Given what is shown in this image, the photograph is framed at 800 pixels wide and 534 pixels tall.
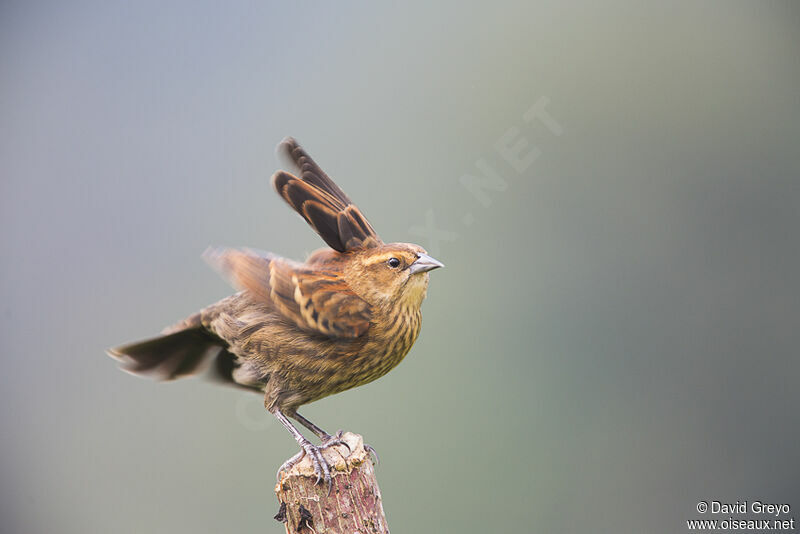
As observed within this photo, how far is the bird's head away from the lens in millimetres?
3205

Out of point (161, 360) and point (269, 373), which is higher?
point (161, 360)

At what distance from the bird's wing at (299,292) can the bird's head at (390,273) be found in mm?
58

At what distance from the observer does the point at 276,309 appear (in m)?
3.29

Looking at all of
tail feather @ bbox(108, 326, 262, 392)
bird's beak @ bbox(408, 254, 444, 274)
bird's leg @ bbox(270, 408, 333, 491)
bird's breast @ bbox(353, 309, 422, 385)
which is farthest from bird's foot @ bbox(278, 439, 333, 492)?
bird's beak @ bbox(408, 254, 444, 274)

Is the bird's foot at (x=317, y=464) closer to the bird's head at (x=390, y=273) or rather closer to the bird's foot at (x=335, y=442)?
the bird's foot at (x=335, y=442)

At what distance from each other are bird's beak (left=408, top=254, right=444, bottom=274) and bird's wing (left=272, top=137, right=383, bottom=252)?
30 cm

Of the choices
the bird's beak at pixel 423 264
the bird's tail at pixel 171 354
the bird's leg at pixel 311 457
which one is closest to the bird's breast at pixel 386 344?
the bird's beak at pixel 423 264

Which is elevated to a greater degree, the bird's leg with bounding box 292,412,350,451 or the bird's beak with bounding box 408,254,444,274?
the bird's beak with bounding box 408,254,444,274

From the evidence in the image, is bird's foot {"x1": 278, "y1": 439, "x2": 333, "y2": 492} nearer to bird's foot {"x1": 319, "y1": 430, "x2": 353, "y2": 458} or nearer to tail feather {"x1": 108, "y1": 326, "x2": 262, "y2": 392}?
bird's foot {"x1": 319, "y1": 430, "x2": 353, "y2": 458}

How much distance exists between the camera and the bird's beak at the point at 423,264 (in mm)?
3153

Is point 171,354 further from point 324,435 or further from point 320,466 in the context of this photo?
point 320,466

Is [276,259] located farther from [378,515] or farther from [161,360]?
[378,515]

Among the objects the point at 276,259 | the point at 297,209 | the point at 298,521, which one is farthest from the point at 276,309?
the point at 298,521

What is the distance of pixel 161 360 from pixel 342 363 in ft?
3.23
